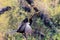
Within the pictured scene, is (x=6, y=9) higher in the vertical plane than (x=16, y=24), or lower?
higher

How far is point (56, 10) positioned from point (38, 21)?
7.5 inches

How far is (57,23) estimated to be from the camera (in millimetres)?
1977

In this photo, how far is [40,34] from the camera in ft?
6.38

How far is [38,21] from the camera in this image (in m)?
1.97

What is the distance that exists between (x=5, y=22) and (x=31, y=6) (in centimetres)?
27

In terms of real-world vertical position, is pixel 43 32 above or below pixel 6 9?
below

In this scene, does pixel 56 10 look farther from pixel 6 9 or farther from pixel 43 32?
pixel 6 9

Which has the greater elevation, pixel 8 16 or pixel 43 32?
pixel 8 16

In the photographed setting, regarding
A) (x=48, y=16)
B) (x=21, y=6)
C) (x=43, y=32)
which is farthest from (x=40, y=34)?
(x=21, y=6)

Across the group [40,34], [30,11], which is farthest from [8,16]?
[40,34]

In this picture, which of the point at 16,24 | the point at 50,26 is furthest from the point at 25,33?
the point at 50,26

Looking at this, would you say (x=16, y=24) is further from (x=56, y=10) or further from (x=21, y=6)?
(x=56, y=10)

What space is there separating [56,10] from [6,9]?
0.45m

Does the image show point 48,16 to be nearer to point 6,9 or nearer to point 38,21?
point 38,21
